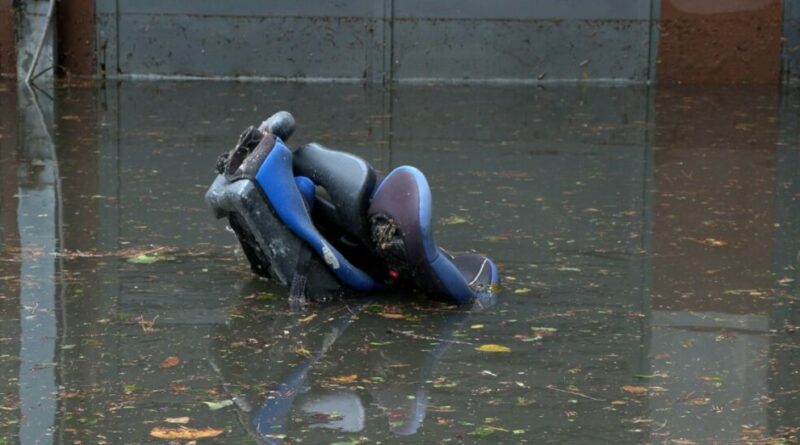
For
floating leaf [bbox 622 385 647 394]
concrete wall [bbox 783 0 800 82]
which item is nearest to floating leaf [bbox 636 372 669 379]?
floating leaf [bbox 622 385 647 394]

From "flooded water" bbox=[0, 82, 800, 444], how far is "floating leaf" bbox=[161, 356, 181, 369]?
0.07 feet

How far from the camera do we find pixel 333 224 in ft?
19.3

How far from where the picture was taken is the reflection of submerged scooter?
171 inches

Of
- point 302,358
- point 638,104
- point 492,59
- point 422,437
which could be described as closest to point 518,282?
point 302,358

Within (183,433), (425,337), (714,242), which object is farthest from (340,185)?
(714,242)

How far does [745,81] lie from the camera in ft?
43.5

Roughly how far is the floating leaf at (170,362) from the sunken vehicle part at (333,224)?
0.84m

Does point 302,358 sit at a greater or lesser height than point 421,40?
lesser

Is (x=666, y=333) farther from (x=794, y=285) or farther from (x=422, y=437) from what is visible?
(x=422, y=437)

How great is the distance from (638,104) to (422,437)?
8145 millimetres

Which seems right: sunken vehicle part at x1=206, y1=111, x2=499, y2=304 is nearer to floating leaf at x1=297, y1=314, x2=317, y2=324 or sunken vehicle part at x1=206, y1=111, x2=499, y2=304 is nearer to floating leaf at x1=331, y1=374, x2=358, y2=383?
floating leaf at x1=297, y1=314, x2=317, y2=324

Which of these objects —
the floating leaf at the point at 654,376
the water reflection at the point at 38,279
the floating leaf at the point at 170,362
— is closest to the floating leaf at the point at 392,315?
the floating leaf at the point at 170,362

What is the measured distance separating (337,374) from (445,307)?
948mm

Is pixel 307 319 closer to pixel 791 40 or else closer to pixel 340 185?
pixel 340 185
